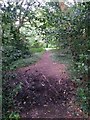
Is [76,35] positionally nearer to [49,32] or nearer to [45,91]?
[49,32]

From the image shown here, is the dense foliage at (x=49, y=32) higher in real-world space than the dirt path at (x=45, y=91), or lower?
higher

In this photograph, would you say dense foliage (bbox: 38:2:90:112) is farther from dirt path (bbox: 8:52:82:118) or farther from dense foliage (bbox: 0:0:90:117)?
dirt path (bbox: 8:52:82:118)

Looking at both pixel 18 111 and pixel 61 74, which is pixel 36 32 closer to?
pixel 61 74

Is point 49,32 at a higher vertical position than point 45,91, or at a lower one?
higher

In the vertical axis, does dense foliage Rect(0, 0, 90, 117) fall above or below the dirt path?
above

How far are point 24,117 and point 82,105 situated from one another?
50cm

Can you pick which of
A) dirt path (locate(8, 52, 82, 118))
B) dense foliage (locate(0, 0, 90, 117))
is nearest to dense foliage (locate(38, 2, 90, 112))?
dense foliage (locate(0, 0, 90, 117))

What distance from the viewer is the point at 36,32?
6.84 feet

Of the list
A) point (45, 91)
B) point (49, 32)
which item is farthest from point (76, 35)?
point (45, 91)

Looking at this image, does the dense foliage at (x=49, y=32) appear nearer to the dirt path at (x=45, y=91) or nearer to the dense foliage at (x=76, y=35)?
the dense foliage at (x=76, y=35)

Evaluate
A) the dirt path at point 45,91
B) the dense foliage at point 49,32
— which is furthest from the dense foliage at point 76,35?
the dirt path at point 45,91

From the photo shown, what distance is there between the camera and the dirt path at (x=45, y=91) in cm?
221

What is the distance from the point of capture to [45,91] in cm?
234

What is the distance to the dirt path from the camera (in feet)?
7.25
